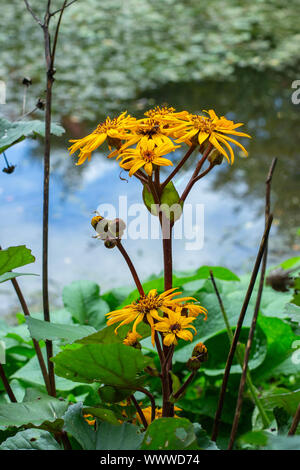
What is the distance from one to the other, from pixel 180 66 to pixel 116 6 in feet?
8.21

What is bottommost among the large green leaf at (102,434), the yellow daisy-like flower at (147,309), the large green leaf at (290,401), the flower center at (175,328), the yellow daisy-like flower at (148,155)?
the large green leaf at (290,401)

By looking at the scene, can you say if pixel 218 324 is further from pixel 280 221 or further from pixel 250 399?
pixel 280 221

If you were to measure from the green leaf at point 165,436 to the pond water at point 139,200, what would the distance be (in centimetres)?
272

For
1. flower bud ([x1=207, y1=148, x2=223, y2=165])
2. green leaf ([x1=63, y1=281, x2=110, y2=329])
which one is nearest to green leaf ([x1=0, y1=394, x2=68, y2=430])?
flower bud ([x1=207, y1=148, x2=223, y2=165])

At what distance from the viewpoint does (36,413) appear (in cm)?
90

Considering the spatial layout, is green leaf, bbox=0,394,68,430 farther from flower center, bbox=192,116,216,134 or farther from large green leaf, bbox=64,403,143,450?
flower center, bbox=192,116,216,134

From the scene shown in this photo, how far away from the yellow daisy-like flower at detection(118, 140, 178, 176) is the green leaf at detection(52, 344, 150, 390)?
0.27 m

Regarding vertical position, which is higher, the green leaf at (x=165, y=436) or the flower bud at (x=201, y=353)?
the flower bud at (x=201, y=353)

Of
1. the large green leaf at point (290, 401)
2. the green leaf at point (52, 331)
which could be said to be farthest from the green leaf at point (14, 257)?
the large green leaf at point (290, 401)

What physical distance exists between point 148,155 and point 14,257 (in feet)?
0.97

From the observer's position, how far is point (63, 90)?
6.80 m

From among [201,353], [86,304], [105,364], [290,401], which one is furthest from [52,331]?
[86,304]

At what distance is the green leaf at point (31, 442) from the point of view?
81 centimetres

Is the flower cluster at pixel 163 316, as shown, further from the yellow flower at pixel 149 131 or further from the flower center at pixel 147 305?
the yellow flower at pixel 149 131
